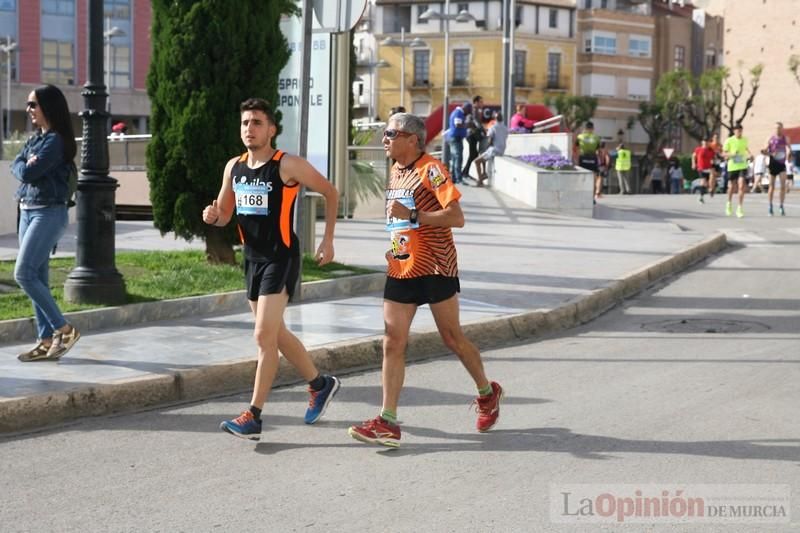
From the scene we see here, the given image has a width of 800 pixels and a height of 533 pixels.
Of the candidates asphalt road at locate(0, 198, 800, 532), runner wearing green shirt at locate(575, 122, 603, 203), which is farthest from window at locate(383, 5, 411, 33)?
asphalt road at locate(0, 198, 800, 532)

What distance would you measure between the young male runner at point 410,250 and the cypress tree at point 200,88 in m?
5.98

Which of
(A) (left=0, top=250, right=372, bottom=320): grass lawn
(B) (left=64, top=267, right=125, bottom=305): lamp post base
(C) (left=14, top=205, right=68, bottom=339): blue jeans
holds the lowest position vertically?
(A) (left=0, top=250, right=372, bottom=320): grass lawn

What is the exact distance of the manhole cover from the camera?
424 inches

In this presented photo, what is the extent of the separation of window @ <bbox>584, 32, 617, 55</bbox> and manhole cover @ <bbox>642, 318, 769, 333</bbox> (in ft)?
267

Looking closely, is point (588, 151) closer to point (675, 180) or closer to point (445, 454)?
point (445, 454)

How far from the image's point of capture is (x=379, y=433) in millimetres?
6422

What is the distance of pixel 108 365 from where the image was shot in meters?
8.23

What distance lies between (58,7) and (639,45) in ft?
148

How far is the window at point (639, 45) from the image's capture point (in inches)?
3637

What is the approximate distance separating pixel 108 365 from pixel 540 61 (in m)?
82.5

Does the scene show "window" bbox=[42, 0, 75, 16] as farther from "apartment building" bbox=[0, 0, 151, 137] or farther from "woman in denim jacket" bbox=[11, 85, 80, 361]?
"woman in denim jacket" bbox=[11, 85, 80, 361]

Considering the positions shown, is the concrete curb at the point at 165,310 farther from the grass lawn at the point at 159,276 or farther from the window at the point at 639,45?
the window at the point at 639,45

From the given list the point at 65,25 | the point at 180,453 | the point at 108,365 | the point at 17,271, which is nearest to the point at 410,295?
the point at 180,453

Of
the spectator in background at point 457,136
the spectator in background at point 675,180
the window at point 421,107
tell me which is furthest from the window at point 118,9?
the spectator in background at point 457,136
